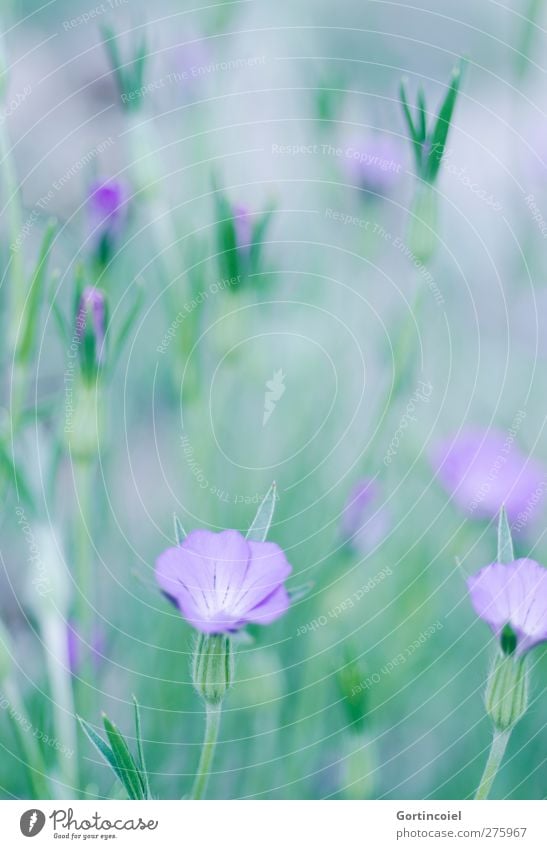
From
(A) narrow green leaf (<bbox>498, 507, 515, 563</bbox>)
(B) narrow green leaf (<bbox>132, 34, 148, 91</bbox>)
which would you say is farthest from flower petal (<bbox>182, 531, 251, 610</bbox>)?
(B) narrow green leaf (<bbox>132, 34, 148, 91</bbox>)

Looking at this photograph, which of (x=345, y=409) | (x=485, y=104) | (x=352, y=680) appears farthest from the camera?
(x=485, y=104)

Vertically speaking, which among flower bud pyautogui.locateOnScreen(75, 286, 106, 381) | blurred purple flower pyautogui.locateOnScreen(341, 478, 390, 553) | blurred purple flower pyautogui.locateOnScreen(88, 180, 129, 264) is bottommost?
blurred purple flower pyautogui.locateOnScreen(341, 478, 390, 553)

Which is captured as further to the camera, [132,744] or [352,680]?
[132,744]

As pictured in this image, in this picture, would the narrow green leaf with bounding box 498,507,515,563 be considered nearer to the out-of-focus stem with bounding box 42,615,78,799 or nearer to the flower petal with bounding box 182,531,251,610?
the flower petal with bounding box 182,531,251,610

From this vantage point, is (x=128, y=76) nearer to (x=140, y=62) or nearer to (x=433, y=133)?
(x=140, y=62)

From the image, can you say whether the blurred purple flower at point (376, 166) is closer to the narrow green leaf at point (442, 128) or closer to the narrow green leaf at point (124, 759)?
the narrow green leaf at point (442, 128)

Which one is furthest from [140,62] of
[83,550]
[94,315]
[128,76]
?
[83,550]

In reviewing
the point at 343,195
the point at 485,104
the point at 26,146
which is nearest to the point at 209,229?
the point at 343,195

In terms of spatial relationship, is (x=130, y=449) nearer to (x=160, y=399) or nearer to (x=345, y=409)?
(x=160, y=399)
